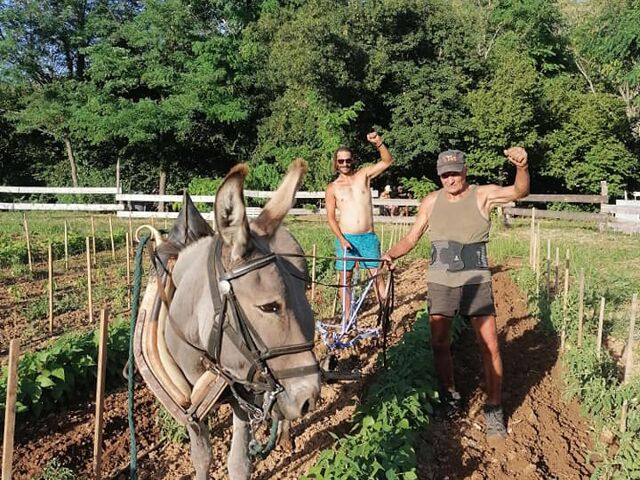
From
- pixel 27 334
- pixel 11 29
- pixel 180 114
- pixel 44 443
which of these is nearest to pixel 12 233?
pixel 27 334

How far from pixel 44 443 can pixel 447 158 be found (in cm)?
381

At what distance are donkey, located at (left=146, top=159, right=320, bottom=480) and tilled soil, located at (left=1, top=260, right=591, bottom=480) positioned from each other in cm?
184

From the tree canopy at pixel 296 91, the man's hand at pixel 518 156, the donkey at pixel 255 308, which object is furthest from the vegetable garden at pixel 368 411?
the tree canopy at pixel 296 91

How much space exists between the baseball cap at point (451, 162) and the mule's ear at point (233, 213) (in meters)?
2.34

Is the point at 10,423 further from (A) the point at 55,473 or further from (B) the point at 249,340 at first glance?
(B) the point at 249,340

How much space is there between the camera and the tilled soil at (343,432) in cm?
383

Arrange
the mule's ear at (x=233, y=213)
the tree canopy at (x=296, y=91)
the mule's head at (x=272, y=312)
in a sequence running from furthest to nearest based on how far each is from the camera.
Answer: the tree canopy at (x=296, y=91) < the mule's head at (x=272, y=312) < the mule's ear at (x=233, y=213)

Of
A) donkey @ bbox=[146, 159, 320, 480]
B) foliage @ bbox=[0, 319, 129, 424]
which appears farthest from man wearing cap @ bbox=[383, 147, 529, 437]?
foliage @ bbox=[0, 319, 129, 424]

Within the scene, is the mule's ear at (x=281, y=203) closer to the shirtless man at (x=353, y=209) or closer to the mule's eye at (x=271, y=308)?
the mule's eye at (x=271, y=308)

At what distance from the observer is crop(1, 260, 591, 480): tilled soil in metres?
3.83

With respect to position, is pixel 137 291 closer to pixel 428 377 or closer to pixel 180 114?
pixel 428 377

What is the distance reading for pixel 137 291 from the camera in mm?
3178

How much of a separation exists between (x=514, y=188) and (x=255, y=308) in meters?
2.46

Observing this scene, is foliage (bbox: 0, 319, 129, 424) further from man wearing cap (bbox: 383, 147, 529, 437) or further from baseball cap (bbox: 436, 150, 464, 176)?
baseball cap (bbox: 436, 150, 464, 176)
